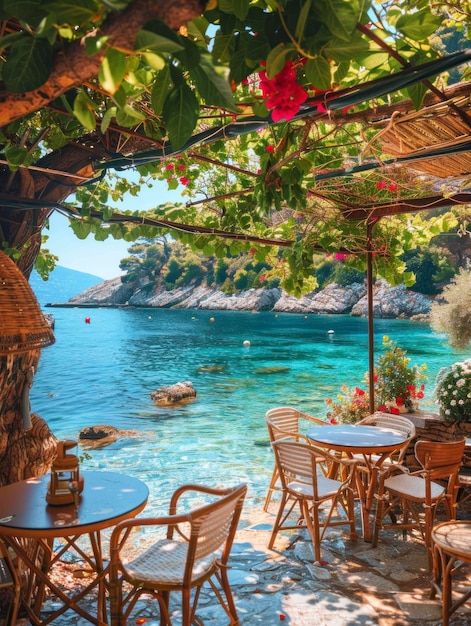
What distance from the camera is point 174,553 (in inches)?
104

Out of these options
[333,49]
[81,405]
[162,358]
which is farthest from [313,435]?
[162,358]

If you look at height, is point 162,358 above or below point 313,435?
below

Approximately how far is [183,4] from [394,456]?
15.6 ft

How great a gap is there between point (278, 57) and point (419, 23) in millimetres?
448

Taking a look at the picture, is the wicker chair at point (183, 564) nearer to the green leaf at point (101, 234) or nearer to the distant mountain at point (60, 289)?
the green leaf at point (101, 234)

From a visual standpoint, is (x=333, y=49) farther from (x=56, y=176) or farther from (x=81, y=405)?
(x=81, y=405)

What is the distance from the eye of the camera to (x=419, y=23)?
4.34 feet

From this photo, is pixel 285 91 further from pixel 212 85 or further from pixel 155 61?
pixel 155 61

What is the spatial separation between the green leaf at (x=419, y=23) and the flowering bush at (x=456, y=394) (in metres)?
4.02

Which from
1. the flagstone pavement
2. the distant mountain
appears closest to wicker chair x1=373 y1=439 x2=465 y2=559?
the flagstone pavement

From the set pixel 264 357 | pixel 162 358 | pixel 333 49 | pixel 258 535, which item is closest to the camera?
pixel 333 49

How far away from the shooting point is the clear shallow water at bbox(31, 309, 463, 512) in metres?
8.70

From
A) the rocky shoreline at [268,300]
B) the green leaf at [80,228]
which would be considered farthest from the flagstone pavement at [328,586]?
the rocky shoreline at [268,300]

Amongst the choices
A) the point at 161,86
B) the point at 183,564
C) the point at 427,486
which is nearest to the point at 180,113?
the point at 161,86
